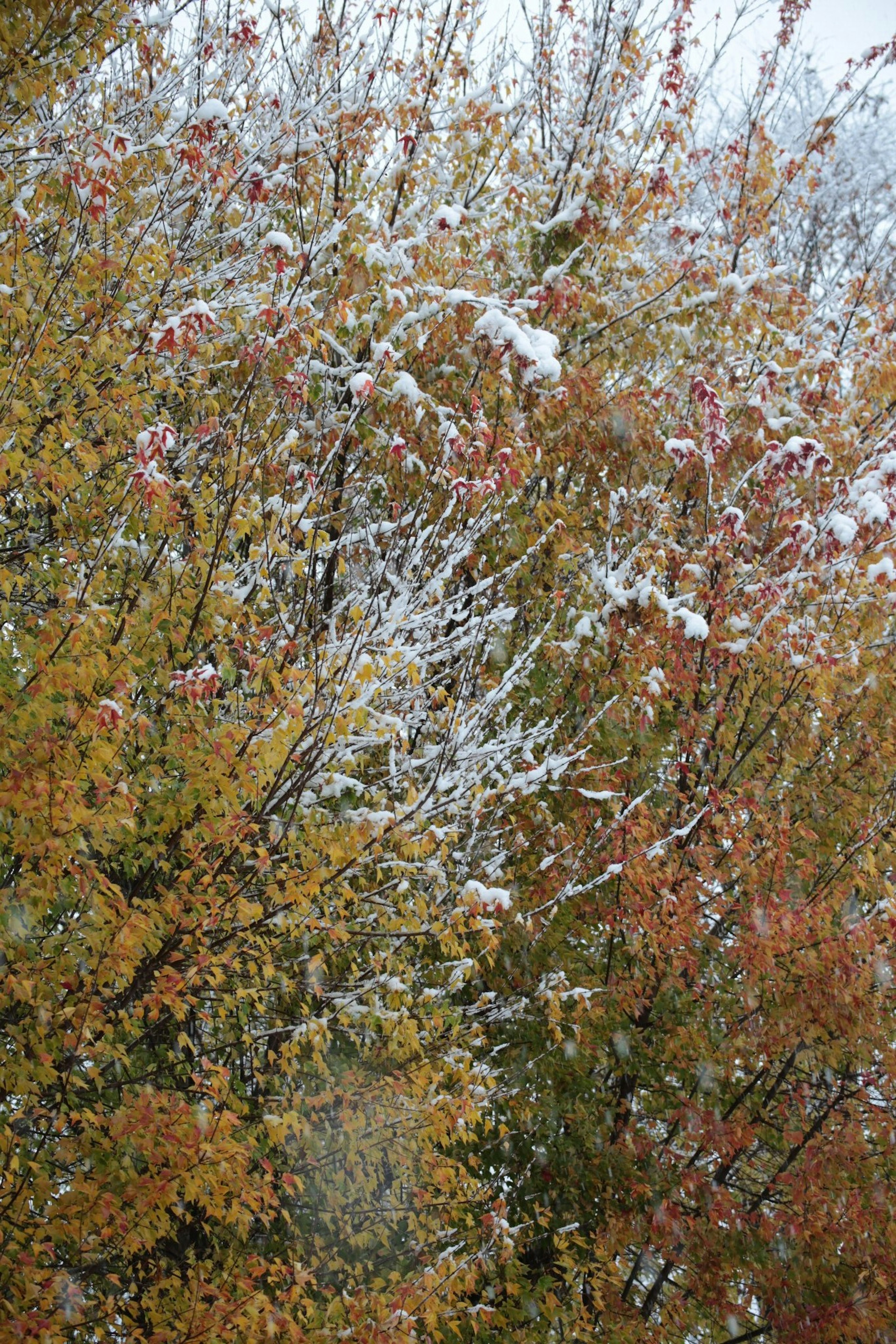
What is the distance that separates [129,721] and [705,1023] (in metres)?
4.81

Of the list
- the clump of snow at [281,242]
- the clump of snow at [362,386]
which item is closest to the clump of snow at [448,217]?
the clump of snow at [281,242]

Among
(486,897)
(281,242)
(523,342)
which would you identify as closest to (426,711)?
(486,897)

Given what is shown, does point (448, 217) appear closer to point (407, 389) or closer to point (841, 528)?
point (407, 389)

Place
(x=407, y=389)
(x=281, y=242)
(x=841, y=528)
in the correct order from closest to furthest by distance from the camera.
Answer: (x=281, y=242) < (x=407, y=389) < (x=841, y=528)

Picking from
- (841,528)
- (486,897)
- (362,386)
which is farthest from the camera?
(841,528)

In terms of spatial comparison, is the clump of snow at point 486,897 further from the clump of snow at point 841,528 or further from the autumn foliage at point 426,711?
the clump of snow at point 841,528

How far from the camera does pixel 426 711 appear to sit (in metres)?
6.47

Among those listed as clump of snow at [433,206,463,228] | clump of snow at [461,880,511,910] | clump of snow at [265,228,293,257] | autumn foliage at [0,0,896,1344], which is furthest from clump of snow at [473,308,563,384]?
clump of snow at [461,880,511,910]

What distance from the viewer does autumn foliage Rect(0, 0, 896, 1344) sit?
14.6 ft

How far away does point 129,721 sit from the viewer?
4.24 m

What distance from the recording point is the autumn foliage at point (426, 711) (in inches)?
175

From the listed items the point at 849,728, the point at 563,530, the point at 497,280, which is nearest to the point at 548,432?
the point at 563,530

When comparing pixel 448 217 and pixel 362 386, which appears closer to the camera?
pixel 362 386

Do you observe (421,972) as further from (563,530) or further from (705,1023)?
(563,530)
